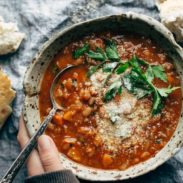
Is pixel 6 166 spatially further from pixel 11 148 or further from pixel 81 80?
pixel 81 80

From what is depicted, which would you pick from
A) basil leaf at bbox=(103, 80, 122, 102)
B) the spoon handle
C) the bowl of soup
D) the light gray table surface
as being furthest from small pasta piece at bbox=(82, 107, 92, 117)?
the light gray table surface

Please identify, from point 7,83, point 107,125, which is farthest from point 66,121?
point 7,83

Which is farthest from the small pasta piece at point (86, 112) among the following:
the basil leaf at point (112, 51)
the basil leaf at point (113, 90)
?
the basil leaf at point (112, 51)

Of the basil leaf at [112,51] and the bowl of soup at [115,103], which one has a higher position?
the basil leaf at [112,51]

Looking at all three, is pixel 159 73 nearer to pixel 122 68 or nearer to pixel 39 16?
pixel 122 68

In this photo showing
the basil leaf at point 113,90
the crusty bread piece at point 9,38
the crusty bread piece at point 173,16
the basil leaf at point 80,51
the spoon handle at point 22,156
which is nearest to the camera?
the spoon handle at point 22,156

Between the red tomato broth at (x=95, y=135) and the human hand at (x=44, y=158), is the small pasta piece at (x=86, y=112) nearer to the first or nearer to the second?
the red tomato broth at (x=95, y=135)

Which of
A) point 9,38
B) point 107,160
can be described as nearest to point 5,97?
point 9,38

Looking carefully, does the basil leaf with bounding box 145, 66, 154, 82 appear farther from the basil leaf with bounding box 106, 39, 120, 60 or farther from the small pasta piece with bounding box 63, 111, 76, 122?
the small pasta piece with bounding box 63, 111, 76, 122
